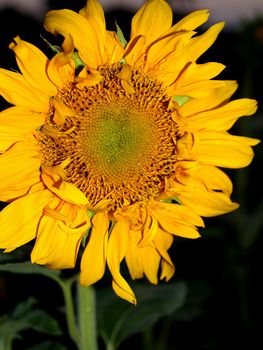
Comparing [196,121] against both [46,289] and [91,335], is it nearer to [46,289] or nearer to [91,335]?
[91,335]

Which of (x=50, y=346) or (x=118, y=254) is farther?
(x=50, y=346)

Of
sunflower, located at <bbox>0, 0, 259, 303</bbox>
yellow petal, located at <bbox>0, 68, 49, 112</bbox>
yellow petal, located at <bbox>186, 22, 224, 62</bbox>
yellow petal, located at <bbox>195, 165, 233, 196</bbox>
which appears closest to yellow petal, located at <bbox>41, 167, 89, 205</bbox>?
sunflower, located at <bbox>0, 0, 259, 303</bbox>

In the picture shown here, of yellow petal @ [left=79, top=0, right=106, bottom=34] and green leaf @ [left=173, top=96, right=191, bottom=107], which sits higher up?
yellow petal @ [left=79, top=0, right=106, bottom=34]

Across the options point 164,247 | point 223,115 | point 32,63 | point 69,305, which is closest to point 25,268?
point 69,305

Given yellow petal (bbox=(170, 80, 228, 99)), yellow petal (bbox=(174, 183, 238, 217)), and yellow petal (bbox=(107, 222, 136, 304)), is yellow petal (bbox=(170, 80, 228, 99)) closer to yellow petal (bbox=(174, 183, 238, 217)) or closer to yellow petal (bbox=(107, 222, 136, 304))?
yellow petal (bbox=(174, 183, 238, 217))

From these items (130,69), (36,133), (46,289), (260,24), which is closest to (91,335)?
(36,133)

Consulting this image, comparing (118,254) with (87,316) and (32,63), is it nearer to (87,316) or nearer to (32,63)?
(87,316)

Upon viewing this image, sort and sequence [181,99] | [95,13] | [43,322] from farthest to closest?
[43,322] < [181,99] < [95,13]
